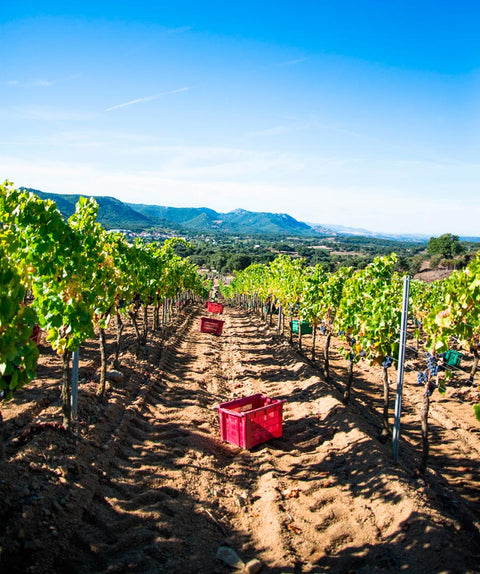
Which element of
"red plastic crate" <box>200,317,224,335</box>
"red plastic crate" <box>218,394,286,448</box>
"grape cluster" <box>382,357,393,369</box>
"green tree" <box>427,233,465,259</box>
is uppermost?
"green tree" <box>427,233,465,259</box>

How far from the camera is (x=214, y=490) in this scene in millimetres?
5875

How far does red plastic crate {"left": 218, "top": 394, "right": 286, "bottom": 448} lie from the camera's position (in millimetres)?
7133

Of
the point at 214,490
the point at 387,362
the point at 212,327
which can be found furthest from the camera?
the point at 212,327

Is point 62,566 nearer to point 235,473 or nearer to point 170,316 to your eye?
point 235,473

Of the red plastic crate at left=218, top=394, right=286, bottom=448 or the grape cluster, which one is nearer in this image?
the red plastic crate at left=218, top=394, right=286, bottom=448

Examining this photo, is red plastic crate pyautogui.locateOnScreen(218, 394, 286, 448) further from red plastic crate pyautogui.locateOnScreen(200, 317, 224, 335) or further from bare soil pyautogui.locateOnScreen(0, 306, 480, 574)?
red plastic crate pyautogui.locateOnScreen(200, 317, 224, 335)

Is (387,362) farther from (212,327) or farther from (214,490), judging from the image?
(212,327)

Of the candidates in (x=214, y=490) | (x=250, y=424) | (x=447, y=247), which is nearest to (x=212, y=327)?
(x=250, y=424)

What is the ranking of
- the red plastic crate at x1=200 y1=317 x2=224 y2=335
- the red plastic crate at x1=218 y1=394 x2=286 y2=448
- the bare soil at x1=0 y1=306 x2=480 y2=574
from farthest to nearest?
the red plastic crate at x1=200 y1=317 x2=224 y2=335
the red plastic crate at x1=218 y1=394 x2=286 y2=448
the bare soil at x1=0 y1=306 x2=480 y2=574

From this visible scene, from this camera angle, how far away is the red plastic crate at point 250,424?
7.13m

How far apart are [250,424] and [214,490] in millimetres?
1494

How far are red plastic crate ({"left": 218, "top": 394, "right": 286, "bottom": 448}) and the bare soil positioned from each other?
220 millimetres

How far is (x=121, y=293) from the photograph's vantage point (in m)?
9.77

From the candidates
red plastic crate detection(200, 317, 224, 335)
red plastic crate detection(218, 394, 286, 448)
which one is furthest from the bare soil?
red plastic crate detection(200, 317, 224, 335)
